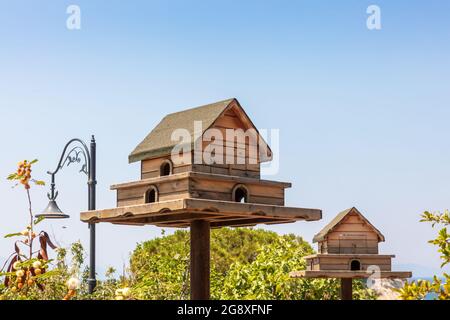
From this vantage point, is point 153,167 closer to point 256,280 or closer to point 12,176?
point 12,176

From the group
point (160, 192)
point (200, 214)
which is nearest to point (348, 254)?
point (200, 214)

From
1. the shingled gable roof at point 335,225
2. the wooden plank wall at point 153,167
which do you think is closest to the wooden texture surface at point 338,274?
the shingled gable roof at point 335,225

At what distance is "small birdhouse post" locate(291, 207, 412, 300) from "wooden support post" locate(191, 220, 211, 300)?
20.0 feet

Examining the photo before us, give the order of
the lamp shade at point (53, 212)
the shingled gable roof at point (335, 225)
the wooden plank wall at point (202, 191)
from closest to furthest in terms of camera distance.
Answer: the wooden plank wall at point (202, 191)
the lamp shade at point (53, 212)
the shingled gable roof at point (335, 225)

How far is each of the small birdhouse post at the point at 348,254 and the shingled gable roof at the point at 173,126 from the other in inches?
245

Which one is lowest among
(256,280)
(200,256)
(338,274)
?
(256,280)

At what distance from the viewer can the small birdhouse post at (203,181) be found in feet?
30.5

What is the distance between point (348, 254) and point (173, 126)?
285 inches

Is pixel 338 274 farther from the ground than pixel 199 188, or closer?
closer

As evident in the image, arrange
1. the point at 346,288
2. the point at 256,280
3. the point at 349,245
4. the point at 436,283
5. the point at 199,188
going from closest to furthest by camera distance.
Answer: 1. the point at 436,283
2. the point at 199,188
3. the point at 349,245
4. the point at 346,288
5. the point at 256,280

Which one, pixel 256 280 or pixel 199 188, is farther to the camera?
pixel 256 280

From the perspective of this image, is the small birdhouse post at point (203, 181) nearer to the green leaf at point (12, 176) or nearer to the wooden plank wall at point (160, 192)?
the wooden plank wall at point (160, 192)

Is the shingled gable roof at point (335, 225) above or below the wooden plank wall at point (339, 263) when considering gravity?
above

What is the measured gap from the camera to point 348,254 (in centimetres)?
1606
